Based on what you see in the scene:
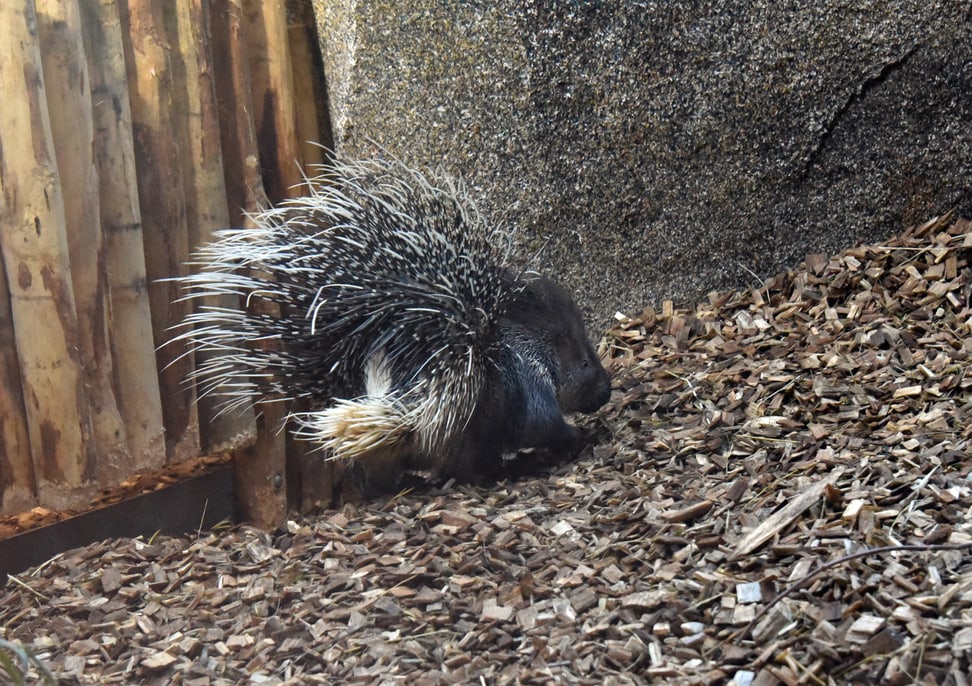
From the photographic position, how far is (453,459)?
12.4 feet

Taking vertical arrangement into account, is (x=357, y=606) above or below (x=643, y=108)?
below

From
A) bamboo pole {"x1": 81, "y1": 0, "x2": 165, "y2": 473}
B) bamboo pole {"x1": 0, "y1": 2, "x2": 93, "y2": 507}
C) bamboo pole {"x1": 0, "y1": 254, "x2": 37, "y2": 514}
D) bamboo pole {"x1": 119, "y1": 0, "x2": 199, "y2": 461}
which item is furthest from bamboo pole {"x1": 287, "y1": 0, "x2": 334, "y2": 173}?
bamboo pole {"x1": 0, "y1": 254, "x2": 37, "y2": 514}

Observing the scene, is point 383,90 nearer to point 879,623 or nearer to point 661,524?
point 661,524

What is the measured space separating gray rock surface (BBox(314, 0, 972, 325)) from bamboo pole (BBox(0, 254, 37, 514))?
5.29 feet

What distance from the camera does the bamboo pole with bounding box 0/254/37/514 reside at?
116 inches

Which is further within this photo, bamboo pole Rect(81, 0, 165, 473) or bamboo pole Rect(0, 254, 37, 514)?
bamboo pole Rect(81, 0, 165, 473)

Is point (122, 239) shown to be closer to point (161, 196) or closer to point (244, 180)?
point (161, 196)

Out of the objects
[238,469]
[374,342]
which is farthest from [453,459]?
[238,469]

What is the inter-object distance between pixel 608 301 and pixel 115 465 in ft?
7.54

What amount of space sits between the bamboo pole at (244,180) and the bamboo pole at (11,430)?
2.91 feet

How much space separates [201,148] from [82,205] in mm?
524

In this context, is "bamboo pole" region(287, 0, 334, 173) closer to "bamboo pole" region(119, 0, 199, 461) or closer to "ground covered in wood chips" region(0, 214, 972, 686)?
"bamboo pole" region(119, 0, 199, 461)

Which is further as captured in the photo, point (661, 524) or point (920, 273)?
point (920, 273)

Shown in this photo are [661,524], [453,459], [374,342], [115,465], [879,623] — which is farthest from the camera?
[453,459]
